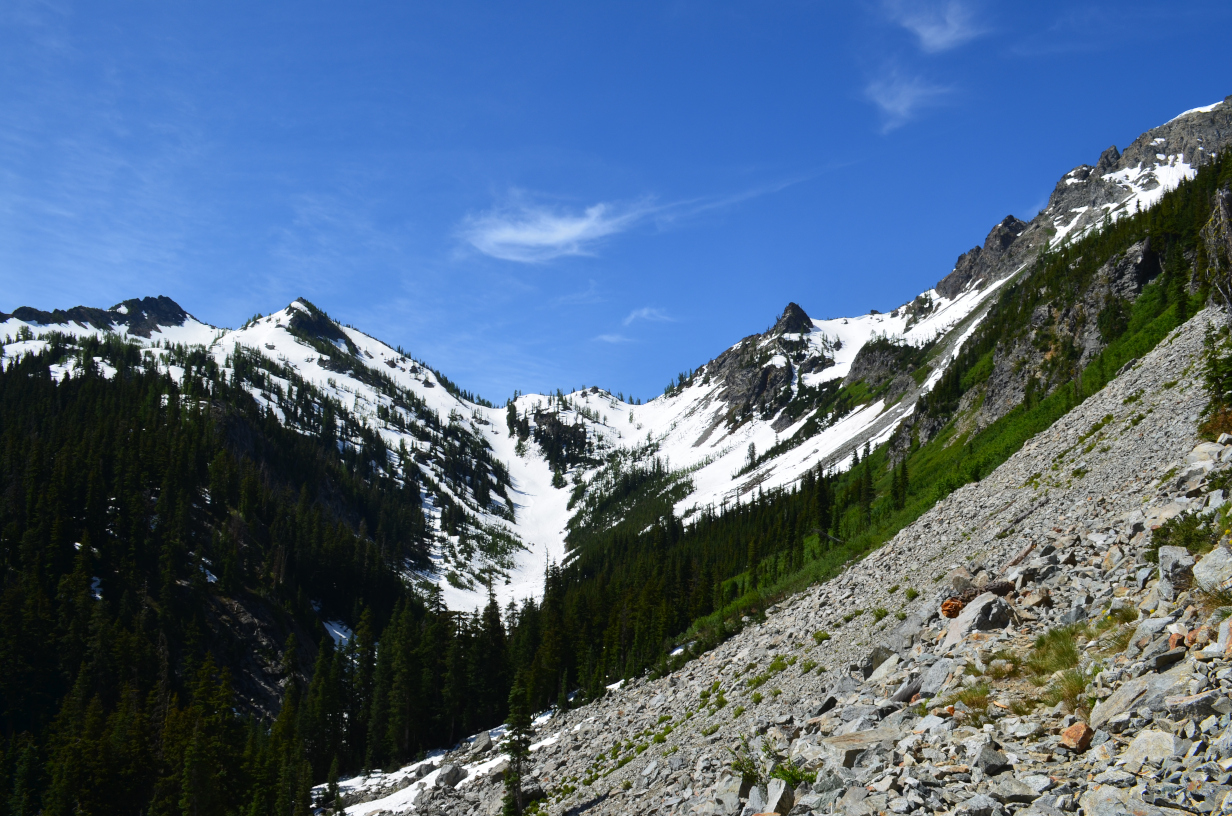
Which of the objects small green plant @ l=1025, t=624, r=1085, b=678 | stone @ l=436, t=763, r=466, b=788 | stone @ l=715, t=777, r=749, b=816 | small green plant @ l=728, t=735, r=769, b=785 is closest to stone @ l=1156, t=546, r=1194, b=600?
small green plant @ l=1025, t=624, r=1085, b=678

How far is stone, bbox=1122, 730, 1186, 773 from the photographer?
9.04 m

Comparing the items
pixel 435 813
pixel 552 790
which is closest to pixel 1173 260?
pixel 552 790

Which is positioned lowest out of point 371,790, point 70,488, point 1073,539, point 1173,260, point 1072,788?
point 371,790

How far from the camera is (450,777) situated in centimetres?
4772

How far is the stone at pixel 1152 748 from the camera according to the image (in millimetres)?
9039

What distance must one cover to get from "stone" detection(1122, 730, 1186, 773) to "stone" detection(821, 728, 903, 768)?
487 cm

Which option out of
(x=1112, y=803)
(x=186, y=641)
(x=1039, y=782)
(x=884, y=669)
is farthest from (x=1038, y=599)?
(x=186, y=641)

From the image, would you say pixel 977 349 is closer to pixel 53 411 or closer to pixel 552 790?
pixel 552 790

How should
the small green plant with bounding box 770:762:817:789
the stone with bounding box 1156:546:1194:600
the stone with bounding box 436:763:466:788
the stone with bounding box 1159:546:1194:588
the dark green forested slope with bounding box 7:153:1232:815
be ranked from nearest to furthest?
the stone with bounding box 1156:546:1194:600
the stone with bounding box 1159:546:1194:588
the small green plant with bounding box 770:762:817:789
the stone with bounding box 436:763:466:788
the dark green forested slope with bounding box 7:153:1232:815

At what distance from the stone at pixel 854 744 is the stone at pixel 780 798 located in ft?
3.50

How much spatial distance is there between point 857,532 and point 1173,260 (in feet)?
144

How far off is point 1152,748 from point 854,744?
19.2 feet

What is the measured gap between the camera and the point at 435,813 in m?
40.9

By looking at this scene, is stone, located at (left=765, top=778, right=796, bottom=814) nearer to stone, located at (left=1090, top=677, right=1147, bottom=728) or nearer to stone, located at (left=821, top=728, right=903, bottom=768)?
stone, located at (left=821, top=728, right=903, bottom=768)
